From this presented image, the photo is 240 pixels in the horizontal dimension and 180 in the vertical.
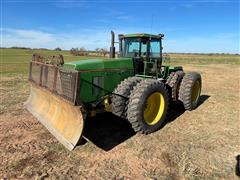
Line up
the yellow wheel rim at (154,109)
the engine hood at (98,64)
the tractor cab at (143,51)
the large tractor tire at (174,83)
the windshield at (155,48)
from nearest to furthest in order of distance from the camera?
1. the engine hood at (98,64)
2. the yellow wheel rim at (154,109)
3. the tractor cab at (143,51)
4. the windshield at (155,48)
5. the large tractor tire at (174,83)

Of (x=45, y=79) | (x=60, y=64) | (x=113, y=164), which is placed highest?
(x=60, y=64)

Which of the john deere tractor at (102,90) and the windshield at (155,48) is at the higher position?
the windshield at (155,48)

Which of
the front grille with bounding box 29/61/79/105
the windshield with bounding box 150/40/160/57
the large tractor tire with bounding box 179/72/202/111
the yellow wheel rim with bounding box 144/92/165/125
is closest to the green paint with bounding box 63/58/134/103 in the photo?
the front grille with bounding box 29/61/79/105

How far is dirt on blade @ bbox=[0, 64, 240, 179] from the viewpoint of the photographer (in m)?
4.45

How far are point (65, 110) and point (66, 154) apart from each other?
1.14 meters

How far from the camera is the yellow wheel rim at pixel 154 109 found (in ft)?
21.2

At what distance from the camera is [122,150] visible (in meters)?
5.34

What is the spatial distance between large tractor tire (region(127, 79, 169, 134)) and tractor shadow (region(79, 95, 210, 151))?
46 centimetres

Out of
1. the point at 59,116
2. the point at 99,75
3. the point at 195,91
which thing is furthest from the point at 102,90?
the point at 195,91

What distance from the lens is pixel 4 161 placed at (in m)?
4.72

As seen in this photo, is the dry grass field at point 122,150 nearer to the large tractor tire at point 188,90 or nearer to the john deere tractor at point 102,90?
the john deere tractor at point 102,90

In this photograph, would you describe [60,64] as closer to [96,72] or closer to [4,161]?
[96,72]

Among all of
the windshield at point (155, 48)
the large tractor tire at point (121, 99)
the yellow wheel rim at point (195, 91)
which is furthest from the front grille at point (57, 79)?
the yellow wheel rim at point (195, 91)

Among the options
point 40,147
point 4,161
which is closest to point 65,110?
point 40,147
